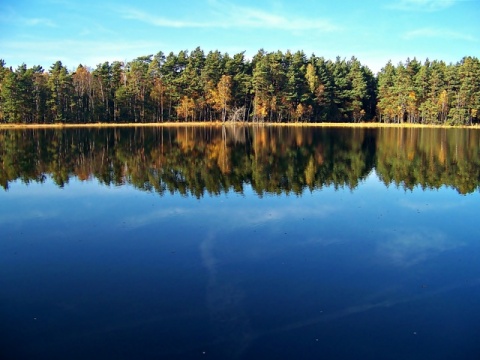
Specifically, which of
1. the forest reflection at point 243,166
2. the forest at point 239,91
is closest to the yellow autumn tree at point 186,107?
the forest at point 239,91

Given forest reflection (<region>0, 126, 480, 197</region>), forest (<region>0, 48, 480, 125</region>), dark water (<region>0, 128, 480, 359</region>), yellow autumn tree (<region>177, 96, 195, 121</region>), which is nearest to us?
dark water (<region>0, 128, 480, 359</region>)

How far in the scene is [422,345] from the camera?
785 cm

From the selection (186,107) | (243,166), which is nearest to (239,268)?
(243,166)

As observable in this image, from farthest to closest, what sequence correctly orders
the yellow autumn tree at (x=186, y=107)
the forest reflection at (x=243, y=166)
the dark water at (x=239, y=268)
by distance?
the yellow autumn tree at (x=186, y=107)
the forest reflection at (x=243, y=166)
the dark water at (x=239, y=268)

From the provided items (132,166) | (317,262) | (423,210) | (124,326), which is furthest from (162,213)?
(132,166)

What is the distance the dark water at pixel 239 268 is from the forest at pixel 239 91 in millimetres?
62028

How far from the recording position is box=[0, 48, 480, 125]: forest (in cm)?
7969

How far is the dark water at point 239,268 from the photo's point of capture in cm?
796

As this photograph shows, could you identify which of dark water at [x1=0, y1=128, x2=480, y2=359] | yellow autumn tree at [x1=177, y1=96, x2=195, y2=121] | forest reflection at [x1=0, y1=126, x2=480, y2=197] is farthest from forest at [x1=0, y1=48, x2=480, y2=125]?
dark water at [x1=0, y1=128, x2=480, y2=359]

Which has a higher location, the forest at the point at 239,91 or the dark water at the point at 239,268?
the forest at the point at 239,91

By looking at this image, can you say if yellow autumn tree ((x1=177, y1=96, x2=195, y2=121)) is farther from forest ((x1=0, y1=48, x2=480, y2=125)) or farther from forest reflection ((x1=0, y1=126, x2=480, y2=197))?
forest reflection ((x1=0, y1=126, x2=480, y2=197))

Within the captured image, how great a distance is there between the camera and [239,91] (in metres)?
87.3

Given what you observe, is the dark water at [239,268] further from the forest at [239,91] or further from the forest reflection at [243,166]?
the forest at [239,91]

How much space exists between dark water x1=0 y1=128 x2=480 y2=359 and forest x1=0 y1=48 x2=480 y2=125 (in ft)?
204
